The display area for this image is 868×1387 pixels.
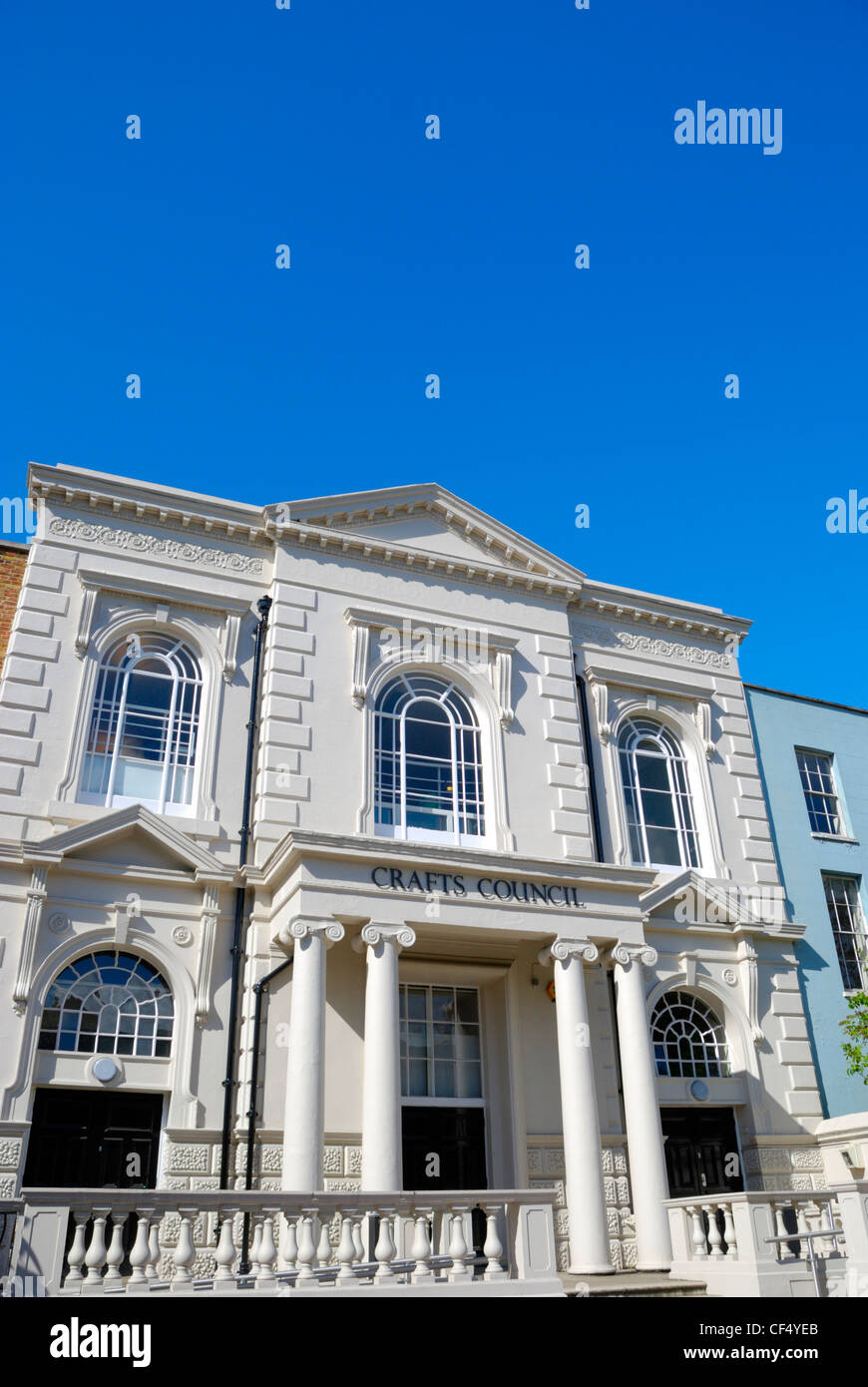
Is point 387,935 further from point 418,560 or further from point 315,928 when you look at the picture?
point 418,560

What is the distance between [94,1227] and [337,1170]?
5.15 metres

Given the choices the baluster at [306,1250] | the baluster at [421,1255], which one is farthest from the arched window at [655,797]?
the baluster at [306,1250]

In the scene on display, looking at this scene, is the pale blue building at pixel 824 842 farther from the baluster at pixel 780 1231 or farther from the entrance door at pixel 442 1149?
the entrance door at pixel 442 1149

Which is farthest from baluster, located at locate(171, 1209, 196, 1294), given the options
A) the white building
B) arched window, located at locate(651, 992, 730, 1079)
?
arched window, located at locate(651, 992, 730, 1079)

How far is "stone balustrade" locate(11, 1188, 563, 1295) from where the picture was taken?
9844 mm

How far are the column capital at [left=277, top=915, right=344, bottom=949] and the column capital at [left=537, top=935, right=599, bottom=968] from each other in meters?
3.35

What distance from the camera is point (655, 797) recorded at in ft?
69.4

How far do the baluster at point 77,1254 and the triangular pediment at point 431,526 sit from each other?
12014mm

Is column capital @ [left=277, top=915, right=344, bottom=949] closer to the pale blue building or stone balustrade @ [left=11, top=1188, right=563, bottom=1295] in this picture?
stone balustrade @ [left=11, top=1188, right=563, bottom=1295]

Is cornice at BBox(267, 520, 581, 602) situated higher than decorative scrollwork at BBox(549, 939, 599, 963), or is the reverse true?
cornice at BBox(267, 520, 581, 602)

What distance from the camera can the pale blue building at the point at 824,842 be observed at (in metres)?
20.1

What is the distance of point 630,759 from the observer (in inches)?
833
